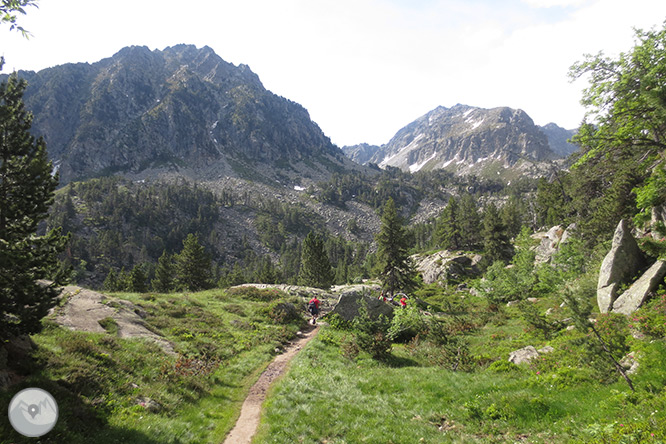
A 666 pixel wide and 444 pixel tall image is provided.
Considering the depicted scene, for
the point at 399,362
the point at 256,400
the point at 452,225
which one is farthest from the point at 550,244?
the point at 256,400

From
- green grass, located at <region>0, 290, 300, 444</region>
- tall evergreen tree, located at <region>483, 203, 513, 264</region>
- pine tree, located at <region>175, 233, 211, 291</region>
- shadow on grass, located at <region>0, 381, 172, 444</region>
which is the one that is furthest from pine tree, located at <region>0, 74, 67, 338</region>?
→ tall evergreen tree, located at <region>483, 203, 513, 264</region>

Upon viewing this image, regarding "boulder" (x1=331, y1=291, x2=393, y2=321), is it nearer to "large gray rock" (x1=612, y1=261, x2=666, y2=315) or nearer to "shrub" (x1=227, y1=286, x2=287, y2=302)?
"shrub" (x1=227, y1=286, x2=287, y2=302)

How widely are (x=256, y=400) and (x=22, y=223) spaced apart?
12.0m

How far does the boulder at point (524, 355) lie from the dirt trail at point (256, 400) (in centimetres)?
1308

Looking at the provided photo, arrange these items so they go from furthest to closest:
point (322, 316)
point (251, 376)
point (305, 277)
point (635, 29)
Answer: point (305, 277)
point (322, 316)
point (251, 376)
point (635, 29)

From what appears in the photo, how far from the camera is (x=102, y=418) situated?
9391 millimetres

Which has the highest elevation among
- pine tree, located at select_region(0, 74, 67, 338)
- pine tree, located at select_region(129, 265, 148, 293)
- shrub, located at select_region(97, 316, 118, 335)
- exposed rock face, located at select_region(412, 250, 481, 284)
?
pine tree, located at select_region(0, 74, 67, 338)

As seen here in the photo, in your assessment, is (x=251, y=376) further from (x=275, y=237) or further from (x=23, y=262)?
(x=275, y=237)

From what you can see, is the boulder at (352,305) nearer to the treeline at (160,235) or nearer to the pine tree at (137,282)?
the pine tree at (137,282)

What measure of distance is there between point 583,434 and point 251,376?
1495cm

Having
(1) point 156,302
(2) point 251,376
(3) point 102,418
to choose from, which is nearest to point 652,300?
(2) point 251,376

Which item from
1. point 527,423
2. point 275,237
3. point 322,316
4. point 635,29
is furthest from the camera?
point 275,237

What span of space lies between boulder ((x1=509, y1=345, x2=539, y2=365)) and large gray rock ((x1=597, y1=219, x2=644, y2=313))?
6.01 meters

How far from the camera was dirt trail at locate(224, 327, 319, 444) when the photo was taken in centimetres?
1079
